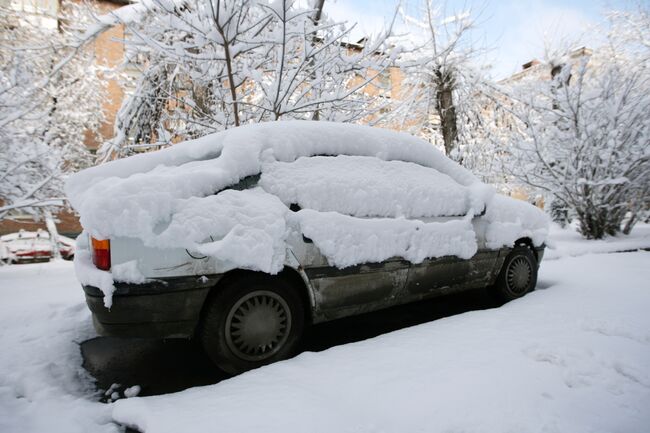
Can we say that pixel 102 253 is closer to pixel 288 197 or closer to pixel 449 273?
pixel 288 197

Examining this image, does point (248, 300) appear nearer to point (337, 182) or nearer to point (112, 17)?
point (337, 182)

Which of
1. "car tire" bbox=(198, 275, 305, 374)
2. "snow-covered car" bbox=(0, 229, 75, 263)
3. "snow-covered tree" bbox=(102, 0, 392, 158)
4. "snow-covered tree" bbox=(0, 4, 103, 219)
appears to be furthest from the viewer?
"snow-covered car" bbox=(0, 229, 75, 263)

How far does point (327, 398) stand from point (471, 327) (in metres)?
1.42

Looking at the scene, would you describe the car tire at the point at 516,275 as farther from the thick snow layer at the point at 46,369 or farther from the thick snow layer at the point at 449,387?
the thick snow layer at the point at 46,369

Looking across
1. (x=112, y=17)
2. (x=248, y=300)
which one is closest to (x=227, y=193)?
(x=248, y=300)

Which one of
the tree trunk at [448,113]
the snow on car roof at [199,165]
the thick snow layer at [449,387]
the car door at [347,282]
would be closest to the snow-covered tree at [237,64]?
the snow on car roof at [199,165]

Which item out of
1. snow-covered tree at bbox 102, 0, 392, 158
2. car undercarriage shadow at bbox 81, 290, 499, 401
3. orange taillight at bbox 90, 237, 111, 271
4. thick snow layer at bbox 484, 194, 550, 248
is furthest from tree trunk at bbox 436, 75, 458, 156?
orange taillight at bbox 90, 237, 111, 271

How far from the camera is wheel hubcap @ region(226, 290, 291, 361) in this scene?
2.32m

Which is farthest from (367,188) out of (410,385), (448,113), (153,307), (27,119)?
(448,113)

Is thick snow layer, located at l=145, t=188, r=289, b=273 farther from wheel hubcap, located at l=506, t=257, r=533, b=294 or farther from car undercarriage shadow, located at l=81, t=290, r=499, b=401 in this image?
wheel hubcap, located at l=506, t=257, r=533, b=294

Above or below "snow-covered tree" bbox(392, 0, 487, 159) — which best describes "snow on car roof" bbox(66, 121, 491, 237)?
below

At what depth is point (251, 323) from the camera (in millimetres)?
2350

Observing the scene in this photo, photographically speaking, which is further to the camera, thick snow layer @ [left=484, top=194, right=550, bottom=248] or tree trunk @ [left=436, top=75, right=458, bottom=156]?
tree trunk @ [left=436, top=75, right=458, bottom=156]

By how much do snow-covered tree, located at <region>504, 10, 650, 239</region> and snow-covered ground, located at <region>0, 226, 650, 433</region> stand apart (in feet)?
21.2
